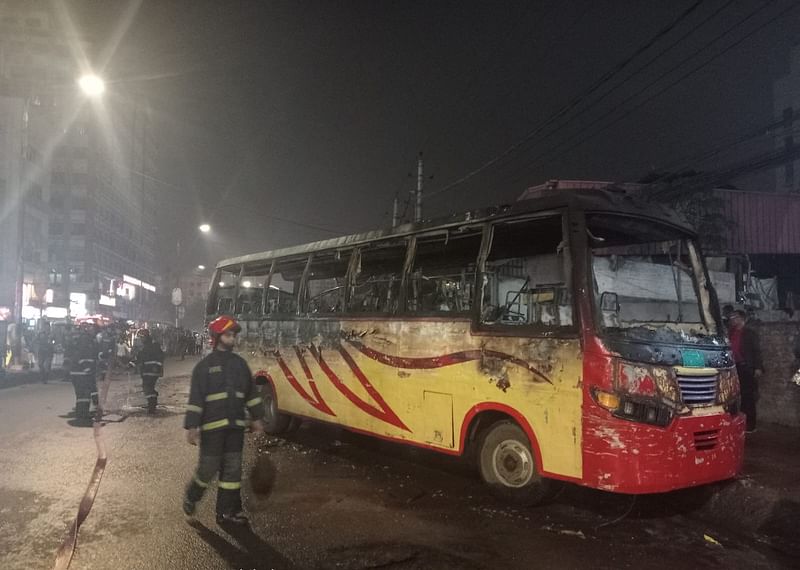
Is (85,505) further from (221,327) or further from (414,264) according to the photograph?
(414,264)

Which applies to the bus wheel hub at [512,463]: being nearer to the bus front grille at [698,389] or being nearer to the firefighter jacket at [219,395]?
the bus front grille at [698,389]

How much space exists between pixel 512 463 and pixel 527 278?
1.88 metres

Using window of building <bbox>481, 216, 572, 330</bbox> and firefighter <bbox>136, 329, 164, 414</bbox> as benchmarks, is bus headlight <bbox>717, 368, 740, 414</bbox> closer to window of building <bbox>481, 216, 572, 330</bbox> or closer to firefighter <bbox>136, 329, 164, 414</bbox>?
window of building <bbox>481, 216, 572, 330</bbox>

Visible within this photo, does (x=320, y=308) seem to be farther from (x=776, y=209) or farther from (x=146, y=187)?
(x=146, y=187)

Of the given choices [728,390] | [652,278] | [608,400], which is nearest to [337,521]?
[608,400]

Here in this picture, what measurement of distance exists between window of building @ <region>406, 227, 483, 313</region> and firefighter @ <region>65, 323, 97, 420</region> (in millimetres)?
7205

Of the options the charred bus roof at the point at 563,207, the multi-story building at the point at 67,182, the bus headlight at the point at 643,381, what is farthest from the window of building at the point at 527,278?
the multi-story building at the point at 67,182

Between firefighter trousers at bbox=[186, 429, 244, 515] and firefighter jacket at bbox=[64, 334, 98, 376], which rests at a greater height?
firefighter jacket at bbox=[64, 334, 98, 376]

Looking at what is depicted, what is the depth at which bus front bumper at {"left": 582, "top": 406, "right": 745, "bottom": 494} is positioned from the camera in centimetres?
462

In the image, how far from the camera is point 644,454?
15.2 ft

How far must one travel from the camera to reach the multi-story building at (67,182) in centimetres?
2788

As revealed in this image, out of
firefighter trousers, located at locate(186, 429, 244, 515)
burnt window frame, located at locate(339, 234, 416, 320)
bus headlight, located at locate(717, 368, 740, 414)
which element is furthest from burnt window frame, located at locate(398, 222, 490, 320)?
firefighter trousers, located at locate(186, 429, 244, 515)

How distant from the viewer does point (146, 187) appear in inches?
3644

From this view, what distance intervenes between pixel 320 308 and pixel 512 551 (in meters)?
4.79
